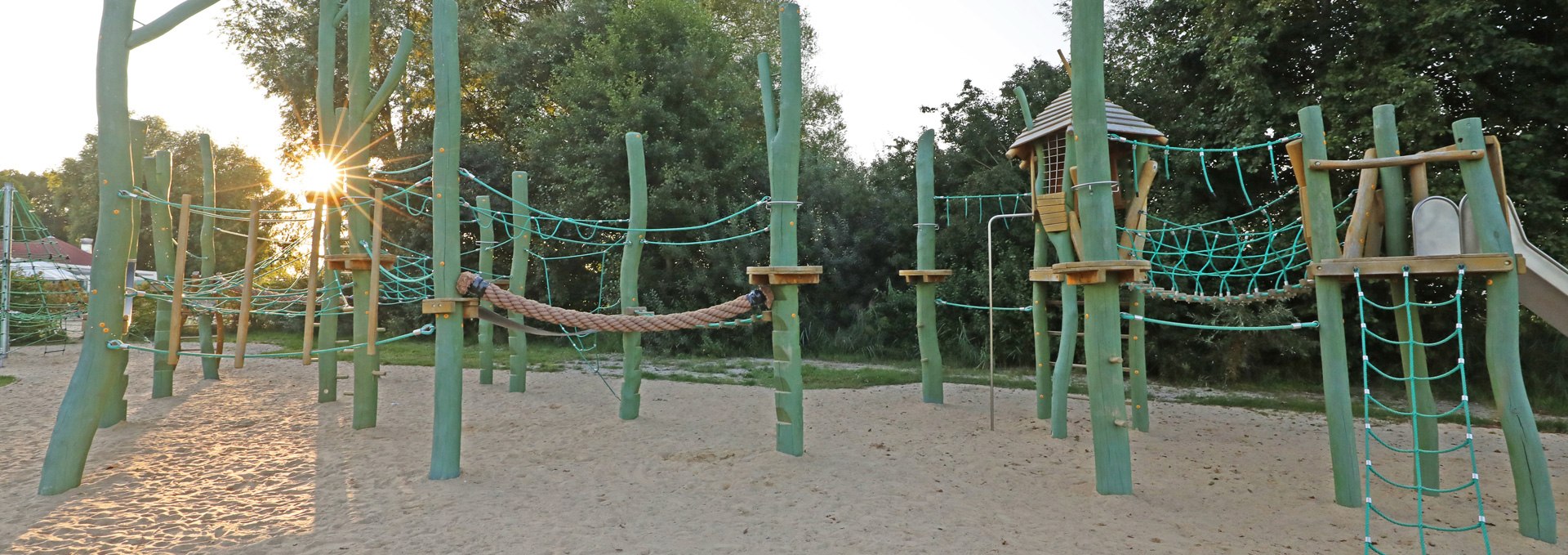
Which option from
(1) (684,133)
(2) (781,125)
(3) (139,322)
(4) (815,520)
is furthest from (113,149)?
(3) (139,322)

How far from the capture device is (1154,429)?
702 centimetres

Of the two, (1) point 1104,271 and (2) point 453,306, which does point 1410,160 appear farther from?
(2) point 453,306

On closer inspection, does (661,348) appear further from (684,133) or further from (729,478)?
(729,478)

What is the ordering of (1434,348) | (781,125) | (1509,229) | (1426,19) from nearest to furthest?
(1509,229) → (781,125) → (1426,19) → (1434,348)

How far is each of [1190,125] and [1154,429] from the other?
5.95 m

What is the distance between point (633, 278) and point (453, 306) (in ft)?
7.85

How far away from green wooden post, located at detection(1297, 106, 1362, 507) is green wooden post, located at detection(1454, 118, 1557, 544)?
604 millimetres

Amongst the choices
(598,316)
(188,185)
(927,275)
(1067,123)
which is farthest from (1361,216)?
(188,185)

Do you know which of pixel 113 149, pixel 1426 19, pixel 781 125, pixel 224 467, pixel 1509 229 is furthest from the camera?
pixel 1426 19

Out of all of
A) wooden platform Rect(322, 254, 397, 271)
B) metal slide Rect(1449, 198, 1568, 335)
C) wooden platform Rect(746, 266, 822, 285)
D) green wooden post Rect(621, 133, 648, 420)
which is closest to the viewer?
→ metal slide Rect(1449, 198, 1568, 335)

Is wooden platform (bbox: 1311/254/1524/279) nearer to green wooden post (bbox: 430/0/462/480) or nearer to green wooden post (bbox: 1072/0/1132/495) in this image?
green wooden post (bbox: 1072/0/1132/495)

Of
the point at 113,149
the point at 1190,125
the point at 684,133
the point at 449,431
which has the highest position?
the point at 684,133

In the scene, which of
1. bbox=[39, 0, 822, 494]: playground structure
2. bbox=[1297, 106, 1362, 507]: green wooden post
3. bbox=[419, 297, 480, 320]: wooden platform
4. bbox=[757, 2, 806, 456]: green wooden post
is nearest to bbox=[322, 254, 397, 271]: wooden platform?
bbox=[39, 0, 822, 494]: playground structure

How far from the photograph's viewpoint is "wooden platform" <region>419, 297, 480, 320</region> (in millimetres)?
4895
